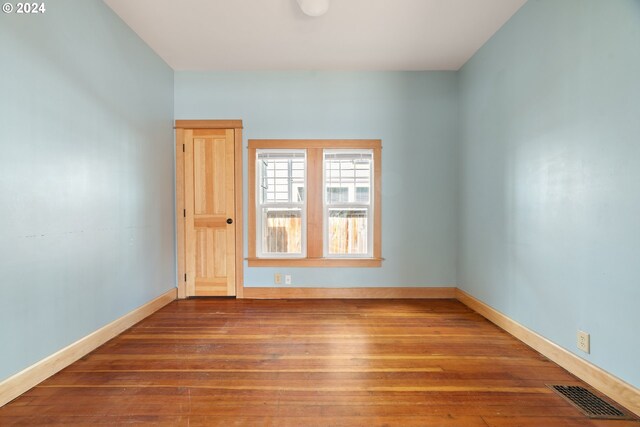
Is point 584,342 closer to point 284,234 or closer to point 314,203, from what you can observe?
point 314,203

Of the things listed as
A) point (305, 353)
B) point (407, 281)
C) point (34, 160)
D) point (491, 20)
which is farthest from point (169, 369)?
point (491, 20)

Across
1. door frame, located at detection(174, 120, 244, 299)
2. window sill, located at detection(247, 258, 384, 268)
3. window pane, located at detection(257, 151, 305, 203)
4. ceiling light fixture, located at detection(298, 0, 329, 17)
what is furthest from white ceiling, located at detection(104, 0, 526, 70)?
window sill, located at detection(247, 258, 384, 268)

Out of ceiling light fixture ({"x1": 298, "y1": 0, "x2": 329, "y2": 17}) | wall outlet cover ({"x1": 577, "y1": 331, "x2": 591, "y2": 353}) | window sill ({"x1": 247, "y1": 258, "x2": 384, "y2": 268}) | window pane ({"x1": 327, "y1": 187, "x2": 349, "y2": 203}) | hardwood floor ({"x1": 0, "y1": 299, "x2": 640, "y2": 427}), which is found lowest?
hardwood floor ({"x1": 0, "y1": 299, "x2": 640, "y2": 427})

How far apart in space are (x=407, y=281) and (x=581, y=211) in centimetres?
219

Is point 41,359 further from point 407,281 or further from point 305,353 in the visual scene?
point 407,281

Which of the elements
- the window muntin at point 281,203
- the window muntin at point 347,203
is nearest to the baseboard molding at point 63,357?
the window muntin at point 281,203

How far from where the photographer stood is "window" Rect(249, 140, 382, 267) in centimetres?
390

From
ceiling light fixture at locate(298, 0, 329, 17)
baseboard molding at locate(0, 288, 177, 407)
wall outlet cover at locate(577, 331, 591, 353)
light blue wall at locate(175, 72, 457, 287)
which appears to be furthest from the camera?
light blue wall at locate(175, 72, 457, 287)

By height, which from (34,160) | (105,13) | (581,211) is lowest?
(581,211)

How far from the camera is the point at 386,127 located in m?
3.90

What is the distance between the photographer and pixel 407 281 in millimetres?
3928

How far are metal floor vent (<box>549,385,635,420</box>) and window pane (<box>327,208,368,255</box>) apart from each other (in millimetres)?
2381

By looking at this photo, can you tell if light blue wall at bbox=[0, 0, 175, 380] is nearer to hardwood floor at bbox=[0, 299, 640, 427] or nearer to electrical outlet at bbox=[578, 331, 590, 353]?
hardwood floor at bbox=[0, 299, 640, 427]

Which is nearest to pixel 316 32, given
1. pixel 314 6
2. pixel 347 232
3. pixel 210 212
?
pixel 314 6
